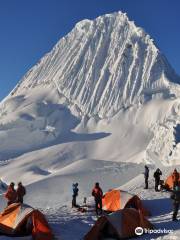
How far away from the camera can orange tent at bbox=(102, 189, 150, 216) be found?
93.4ft

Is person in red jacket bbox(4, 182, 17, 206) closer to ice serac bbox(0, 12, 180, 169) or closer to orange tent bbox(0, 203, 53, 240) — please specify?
orange tent bbox(0, 203, 53, 240)

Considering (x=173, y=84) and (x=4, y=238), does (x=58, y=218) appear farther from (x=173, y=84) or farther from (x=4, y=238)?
(x=173, y=84)

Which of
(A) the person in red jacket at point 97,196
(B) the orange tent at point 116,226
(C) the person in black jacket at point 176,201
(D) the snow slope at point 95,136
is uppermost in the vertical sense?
(D) the snow slope at point 95,136

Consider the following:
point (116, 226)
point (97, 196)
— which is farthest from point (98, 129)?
point (116, 226)

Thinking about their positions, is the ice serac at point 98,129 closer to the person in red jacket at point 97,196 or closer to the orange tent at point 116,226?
the person in red jacket at point 97,196

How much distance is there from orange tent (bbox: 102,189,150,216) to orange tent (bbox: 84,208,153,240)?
523 cm

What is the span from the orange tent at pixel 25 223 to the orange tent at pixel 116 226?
197cm

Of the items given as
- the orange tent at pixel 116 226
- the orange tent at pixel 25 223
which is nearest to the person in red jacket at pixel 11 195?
the orange tent at pixel 25 223

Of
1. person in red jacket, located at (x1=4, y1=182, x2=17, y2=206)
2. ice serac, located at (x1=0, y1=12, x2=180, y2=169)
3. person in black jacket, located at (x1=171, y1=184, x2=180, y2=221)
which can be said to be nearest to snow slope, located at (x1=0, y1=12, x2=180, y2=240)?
ice serac, located at (x1=0, y1=12, x2=180, y2=169)

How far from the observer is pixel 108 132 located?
174 metres

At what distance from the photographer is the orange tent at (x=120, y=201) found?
93.4ft

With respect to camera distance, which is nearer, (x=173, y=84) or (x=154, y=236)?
(x=154, y=236)

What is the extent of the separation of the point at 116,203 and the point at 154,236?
7.79 metres

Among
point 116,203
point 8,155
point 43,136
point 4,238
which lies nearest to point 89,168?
point 8,155
